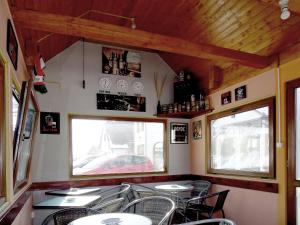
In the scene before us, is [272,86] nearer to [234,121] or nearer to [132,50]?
[234,121]

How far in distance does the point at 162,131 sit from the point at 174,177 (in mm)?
964

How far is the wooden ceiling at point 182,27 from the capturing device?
2633 mm

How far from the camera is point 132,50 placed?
5098mm

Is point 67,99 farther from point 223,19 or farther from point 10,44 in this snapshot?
point 223,19

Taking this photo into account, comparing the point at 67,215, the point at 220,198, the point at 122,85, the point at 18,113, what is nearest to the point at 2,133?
the point at 18,113

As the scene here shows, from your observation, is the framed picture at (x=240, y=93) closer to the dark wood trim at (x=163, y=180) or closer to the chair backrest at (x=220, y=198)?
the dark wood trim at (x=163, y=180)

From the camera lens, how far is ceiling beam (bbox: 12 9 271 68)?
2.44m

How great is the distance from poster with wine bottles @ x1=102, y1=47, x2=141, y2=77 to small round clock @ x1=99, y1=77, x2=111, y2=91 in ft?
0.46

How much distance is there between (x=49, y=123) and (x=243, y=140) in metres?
3.23

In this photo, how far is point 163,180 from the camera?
5.03m

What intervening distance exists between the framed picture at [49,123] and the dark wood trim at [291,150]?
11.6 feet

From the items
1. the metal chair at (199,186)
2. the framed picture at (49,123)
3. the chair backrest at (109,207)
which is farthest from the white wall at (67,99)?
the chair backrest at (109,207)

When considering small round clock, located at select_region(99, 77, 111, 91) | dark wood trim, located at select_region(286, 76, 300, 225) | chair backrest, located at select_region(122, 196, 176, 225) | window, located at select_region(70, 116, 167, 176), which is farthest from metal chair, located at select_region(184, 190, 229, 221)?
small round clock, located at select_region(99, 77, 111, 91)

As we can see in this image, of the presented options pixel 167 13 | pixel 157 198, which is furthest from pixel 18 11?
pixel 157 198
